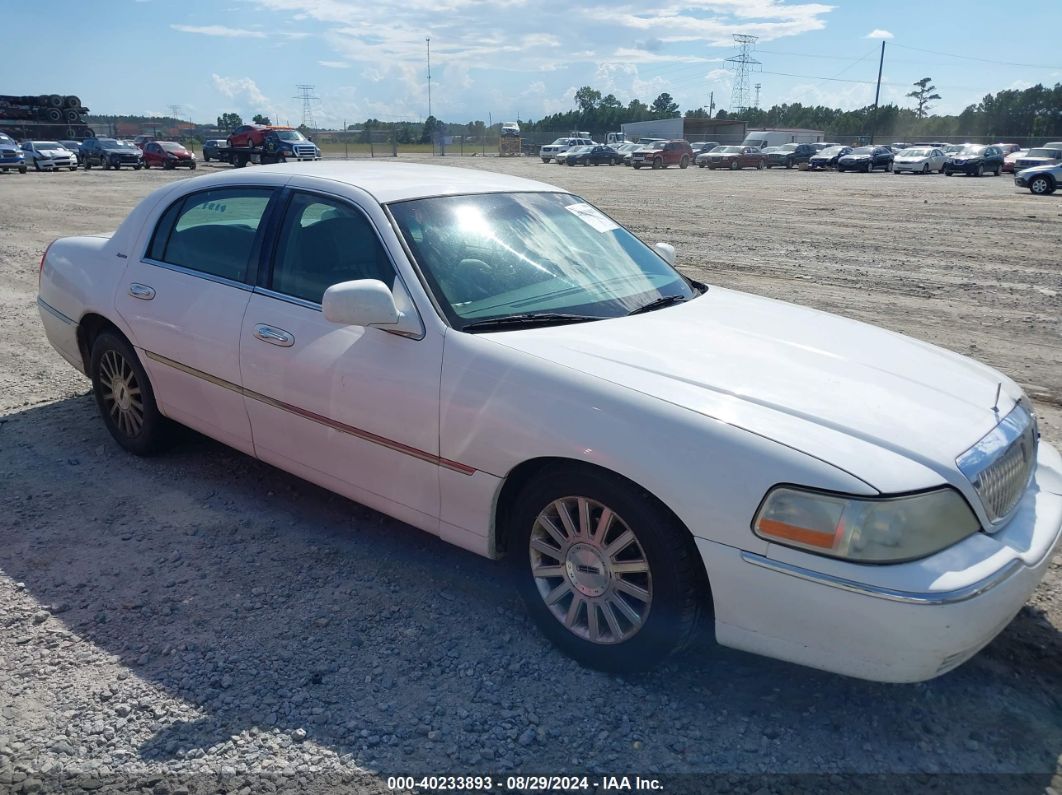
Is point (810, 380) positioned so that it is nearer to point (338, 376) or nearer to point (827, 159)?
point (338, 376)

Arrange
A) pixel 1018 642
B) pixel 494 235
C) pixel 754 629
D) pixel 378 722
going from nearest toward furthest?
1. pixel 754 629
2. pixel 378 722
3. pixel 1018 642
4. pixel 494 235

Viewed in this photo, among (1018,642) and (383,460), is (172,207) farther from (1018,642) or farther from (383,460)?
(1018,642)

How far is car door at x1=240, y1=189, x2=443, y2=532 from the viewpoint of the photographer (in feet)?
10.7

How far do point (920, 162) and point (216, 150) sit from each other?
37.2 m

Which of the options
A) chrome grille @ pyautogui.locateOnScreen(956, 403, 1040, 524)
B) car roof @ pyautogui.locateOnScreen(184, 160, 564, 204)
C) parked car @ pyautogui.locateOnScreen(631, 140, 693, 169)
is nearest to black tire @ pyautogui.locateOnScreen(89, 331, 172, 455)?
car roof @ pyautogui.locateOnScreen(184, 160, 564, 204)

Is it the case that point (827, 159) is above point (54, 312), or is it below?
above

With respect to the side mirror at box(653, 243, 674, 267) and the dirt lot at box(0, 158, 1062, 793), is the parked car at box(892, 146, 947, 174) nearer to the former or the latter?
the dirt lot at box(0, 158, 1062, 793)

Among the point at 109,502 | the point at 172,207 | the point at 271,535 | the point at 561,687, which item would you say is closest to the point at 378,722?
the point at 561,687

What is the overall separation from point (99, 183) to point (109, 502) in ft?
101

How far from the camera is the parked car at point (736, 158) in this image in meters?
51.1

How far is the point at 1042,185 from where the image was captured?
26797 mm

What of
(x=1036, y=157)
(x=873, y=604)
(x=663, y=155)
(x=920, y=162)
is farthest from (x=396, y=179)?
(x=663, y=155)

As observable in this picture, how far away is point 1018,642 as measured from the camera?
10.5 ft

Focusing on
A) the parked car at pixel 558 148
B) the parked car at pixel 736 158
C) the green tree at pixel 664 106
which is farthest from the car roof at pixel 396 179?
the green tree at pixel 664 106
